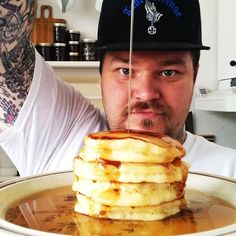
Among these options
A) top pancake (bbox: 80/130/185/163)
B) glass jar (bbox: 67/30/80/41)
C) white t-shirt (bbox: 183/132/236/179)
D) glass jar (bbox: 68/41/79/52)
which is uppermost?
glass jar (bbox: 67/30/80/41)

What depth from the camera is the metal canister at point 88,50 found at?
2401mm

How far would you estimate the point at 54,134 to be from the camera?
111cm

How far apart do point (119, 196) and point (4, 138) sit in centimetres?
72

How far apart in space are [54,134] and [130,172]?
0.72m

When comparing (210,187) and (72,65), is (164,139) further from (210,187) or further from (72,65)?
(72,65)

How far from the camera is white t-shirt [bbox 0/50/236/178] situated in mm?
1035

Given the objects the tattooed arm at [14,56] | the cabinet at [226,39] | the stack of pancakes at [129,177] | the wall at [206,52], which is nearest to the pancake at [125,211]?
the stack of pancakes at [129,177]

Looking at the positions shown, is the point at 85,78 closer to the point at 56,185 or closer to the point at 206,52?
the point at 206,52

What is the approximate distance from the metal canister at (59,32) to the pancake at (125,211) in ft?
6.80

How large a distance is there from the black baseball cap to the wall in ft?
5.02

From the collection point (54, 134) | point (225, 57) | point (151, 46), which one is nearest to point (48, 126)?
point (54, 134)

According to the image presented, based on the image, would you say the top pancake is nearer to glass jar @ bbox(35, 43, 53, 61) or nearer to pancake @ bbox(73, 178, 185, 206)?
pancake @ bbox(73, 178, 185, 206)

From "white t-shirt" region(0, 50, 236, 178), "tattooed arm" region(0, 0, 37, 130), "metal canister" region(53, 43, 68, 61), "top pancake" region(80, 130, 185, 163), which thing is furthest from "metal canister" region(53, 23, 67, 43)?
"top pancake" region(80, 130, 185, 163)

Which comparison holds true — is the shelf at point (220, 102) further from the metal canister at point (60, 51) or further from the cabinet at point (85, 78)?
the metal canister at point (60, 51)
